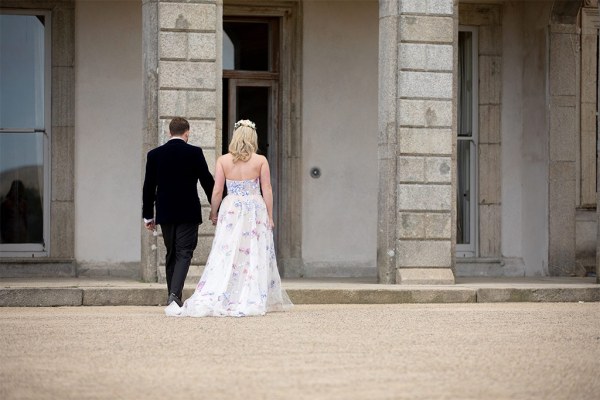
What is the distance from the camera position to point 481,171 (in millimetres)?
19406

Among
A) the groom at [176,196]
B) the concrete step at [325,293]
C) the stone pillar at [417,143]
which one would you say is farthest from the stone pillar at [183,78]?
the groom at [176,196]

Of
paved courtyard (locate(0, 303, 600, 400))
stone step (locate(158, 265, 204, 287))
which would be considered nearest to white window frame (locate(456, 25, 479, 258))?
stone step (locate(158, 265, 204, 287))

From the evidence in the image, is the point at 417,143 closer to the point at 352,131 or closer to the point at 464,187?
the point at 352,131

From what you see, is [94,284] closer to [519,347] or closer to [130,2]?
[130,2]

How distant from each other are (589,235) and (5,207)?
24.7 feet

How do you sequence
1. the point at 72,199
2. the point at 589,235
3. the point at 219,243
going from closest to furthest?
1. the point at 219,243
2. the point at 72,199
3. the point at 589,235

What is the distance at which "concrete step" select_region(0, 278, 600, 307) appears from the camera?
14.3 meters

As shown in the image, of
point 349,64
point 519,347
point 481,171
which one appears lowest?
point 519,347

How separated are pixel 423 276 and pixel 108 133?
4460 millimetres

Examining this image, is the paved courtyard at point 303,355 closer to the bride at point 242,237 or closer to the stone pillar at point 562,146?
the bride at point 242,237

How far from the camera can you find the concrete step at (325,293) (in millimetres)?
14297

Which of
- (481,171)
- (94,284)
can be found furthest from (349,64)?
(94,284)

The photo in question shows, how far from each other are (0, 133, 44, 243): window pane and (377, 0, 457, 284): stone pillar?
14.4 ft

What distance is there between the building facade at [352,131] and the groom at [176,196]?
3.55m
